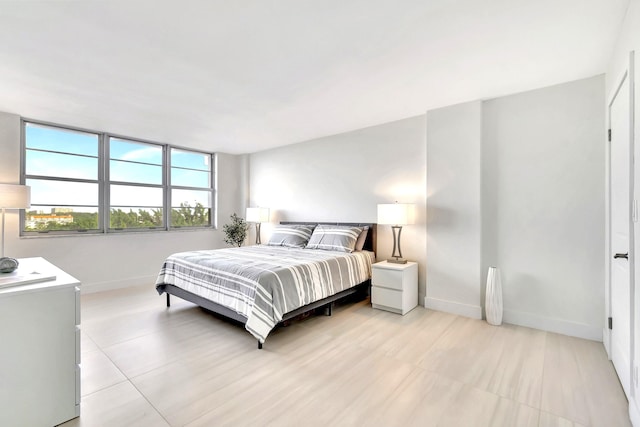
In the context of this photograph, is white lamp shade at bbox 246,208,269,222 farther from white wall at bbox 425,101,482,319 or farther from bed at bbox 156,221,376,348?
white wall at bbox 425,101,482,319

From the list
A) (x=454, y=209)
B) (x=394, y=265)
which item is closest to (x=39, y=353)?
(x=394, y=265)

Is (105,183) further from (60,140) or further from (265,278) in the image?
(265,278)

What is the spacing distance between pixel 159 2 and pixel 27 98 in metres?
2.67

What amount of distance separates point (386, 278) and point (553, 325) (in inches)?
65.6

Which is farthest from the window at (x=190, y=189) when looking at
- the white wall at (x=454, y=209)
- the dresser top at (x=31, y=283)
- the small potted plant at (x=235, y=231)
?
the white wall at (x=454, y=209)

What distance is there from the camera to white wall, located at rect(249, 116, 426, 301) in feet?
12.6

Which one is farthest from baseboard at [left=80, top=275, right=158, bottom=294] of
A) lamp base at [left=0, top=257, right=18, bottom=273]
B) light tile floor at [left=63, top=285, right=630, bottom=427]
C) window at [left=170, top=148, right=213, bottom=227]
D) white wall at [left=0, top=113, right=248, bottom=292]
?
lamp base at [left=0, top=257, right=18, bottom=273]

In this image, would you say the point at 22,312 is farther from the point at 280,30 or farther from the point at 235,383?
the point at 280,30

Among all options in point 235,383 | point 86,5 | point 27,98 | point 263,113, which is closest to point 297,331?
point 235,383

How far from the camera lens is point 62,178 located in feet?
13.8

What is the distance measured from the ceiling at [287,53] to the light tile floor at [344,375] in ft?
8.06

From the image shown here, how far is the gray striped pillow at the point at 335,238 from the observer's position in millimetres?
3959

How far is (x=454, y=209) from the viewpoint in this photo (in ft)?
11.1

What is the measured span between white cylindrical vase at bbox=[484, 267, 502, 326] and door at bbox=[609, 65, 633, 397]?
84 centimetres
